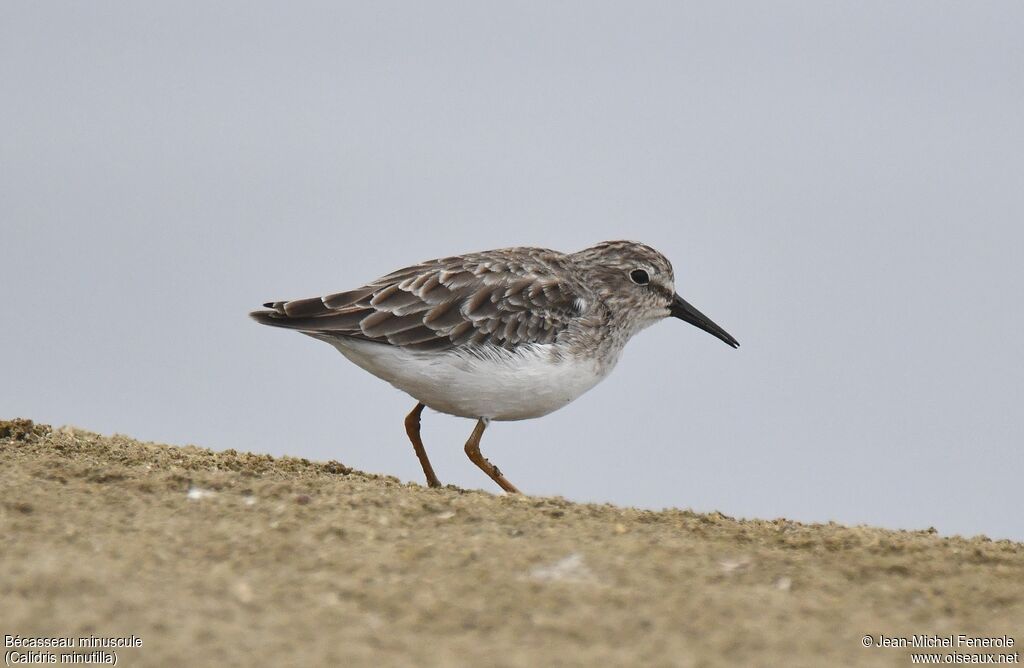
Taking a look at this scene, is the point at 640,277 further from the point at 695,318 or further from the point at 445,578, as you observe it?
the point at 445,578

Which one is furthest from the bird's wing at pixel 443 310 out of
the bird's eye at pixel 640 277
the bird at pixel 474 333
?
the bird's eye at pixel 640 277

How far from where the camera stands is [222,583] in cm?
603

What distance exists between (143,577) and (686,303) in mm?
7061

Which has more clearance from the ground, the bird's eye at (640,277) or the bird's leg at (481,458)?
the bird's eye at (640,277)

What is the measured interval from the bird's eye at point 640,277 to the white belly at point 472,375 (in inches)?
57.5

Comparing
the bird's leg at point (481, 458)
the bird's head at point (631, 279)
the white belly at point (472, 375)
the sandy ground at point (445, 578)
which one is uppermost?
the bird's head at point (631, 279)

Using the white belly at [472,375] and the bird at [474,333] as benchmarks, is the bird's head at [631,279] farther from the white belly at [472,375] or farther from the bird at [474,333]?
the white belly at [472,375]

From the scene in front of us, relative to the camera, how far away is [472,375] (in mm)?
9828

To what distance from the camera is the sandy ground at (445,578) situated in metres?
5.34

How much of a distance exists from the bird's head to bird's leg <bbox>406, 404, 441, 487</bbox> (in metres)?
1.96

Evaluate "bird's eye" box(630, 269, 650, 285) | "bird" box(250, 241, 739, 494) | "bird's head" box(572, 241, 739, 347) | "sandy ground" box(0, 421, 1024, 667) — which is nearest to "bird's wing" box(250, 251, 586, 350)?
"bird" box(250, 241, 739, 494)

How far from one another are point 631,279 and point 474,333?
77.7 inches

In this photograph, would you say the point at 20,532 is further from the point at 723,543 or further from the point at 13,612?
the point at 723,543

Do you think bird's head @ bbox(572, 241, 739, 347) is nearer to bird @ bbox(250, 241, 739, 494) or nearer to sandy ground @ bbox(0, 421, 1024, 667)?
bird @ bbox(250, 241, 739, 494)
